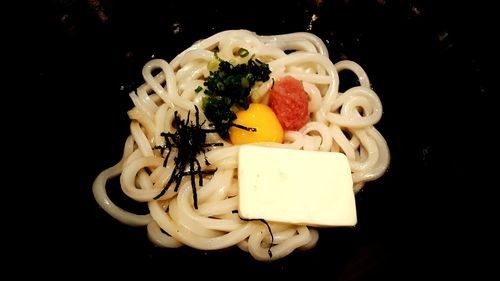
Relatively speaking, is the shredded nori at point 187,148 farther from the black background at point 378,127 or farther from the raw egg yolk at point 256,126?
the black background at point 378,127

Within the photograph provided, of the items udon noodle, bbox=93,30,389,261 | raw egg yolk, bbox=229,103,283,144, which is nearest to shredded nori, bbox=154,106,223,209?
udon noodle, bbox=93,30,389,261

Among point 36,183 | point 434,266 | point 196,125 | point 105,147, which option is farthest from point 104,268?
point 434,266

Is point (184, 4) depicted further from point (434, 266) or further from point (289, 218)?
point (434, 266)

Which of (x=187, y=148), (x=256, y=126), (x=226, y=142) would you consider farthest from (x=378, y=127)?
(x=187, y=148)

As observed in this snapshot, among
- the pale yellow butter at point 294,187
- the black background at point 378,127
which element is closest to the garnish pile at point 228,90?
the pale yellow butter at point 294,187

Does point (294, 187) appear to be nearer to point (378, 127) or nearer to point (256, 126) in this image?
point (256, 126)
